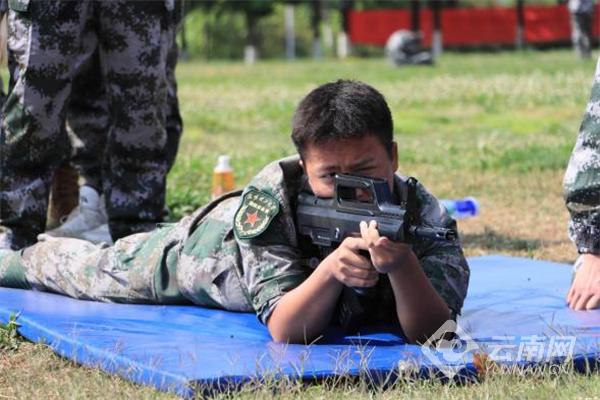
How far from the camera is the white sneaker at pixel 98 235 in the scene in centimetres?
654

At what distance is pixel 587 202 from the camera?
16.2 feet

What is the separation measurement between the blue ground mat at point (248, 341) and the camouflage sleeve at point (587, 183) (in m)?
0.28

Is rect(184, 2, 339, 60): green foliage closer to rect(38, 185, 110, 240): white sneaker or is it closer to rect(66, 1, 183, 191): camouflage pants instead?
rect(66, 1, 183, 191): camouflage pants

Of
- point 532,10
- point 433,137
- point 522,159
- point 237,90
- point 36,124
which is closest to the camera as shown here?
point 36,124

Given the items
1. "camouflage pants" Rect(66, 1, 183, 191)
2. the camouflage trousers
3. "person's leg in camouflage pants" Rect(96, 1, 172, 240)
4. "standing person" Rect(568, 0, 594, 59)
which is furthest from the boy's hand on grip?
"standing person" Rect(568, 0, 594, 59)

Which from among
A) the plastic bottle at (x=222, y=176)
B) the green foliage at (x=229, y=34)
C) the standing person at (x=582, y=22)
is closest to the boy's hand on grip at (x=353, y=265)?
the plastic bottle at (x=222, y=176)

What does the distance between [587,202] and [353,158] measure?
1182 mm

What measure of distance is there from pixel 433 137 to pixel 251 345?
9632 mm

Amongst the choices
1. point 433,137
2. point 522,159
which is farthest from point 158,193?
point 433,137

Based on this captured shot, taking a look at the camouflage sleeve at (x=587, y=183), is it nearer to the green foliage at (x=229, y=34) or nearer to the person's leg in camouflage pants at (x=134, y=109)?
the person's leg in camouflage pants at (x=134, y=109)

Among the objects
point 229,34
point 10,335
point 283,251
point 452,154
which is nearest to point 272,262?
point 283,251

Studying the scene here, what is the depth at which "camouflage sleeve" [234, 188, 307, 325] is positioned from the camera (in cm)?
435

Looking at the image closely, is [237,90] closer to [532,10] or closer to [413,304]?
[413,304]

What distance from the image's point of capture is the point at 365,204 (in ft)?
13.3
